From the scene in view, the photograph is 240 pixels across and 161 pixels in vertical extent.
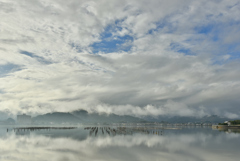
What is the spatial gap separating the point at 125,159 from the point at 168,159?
7.96 metres

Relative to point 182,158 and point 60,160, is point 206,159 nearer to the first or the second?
point 182,158

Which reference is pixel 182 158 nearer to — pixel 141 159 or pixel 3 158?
pixel 141 159

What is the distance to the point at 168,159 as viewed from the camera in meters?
35.3

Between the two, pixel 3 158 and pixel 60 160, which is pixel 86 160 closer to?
pixel 60 160

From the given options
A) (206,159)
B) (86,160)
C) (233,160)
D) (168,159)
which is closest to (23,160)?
(86,160)

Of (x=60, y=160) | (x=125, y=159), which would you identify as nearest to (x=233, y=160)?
(x=125, y=159)

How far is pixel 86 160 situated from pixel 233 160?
87.8 feet

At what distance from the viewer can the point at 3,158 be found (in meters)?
36.2

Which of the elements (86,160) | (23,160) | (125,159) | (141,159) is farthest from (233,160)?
(23,160)

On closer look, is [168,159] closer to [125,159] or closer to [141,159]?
[141,159]

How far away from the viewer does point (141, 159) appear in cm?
3534

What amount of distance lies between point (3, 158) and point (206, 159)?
38186 mm

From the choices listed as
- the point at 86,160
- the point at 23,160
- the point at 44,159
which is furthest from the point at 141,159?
the point at 23,160

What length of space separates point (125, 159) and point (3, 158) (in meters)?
23.1
